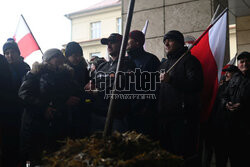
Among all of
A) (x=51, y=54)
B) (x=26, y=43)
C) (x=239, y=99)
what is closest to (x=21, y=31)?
(x=26, y=43)

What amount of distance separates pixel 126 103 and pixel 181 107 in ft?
2.23

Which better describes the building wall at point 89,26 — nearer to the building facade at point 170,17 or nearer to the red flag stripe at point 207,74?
the building facade at point 170,17

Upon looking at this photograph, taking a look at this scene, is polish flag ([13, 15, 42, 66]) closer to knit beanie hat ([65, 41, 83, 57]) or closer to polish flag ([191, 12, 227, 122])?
knit beanie hat ([65, 41, 83, 57])

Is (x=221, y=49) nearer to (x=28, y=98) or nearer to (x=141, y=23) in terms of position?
(x=28, y=98)

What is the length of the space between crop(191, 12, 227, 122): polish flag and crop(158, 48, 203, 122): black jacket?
1.08 ft

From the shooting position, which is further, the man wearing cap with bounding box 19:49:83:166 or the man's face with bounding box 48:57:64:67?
the man's face with bounding box 48:57:64:67

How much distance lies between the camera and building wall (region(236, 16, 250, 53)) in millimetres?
10039

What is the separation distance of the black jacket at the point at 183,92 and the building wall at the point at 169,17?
2.68m

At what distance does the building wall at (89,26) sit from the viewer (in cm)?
4091

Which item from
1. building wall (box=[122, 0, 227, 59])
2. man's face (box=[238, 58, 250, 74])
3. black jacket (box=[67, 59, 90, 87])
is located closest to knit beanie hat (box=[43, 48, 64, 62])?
black jacket (box=[67, 59, 90, 87])

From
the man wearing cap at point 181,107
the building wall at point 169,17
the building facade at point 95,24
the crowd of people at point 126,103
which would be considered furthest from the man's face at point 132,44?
the building facade at point 95,24

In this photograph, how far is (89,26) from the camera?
44000 millimetres

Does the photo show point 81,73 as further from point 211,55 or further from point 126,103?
point 211,55

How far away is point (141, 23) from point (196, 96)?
354cm
